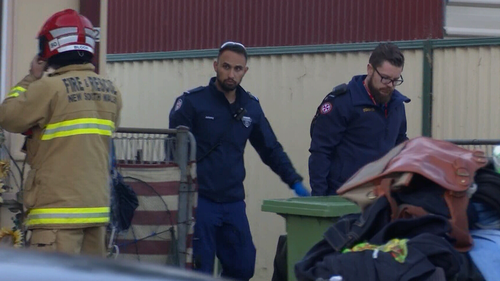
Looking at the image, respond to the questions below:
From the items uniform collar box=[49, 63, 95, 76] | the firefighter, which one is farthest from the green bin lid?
uniform collar box=[49, 63, 95, 76]

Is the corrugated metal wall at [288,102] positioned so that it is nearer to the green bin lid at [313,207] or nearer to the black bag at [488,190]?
the green bin lid at [313,207]

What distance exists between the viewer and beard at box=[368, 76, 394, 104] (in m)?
6.57

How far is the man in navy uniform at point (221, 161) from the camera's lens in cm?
672

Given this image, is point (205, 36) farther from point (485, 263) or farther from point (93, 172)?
point (485, 263)

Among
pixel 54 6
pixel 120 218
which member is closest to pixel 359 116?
pixel 120 218

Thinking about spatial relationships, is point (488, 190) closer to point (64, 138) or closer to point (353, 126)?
point (64, 138)

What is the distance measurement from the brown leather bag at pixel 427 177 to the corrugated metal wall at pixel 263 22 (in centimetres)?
499

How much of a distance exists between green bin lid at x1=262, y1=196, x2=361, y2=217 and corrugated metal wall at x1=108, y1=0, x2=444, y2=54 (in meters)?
3.68

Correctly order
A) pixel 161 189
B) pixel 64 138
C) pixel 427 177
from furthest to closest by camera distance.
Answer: pixel 161 189, pixel 64 138, pixel 427 177

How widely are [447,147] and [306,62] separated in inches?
205

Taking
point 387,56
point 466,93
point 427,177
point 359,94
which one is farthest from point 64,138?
point 466,93

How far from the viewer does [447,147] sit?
405 centimetres

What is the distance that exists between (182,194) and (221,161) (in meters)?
0.50

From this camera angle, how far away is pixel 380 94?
21.6ft
